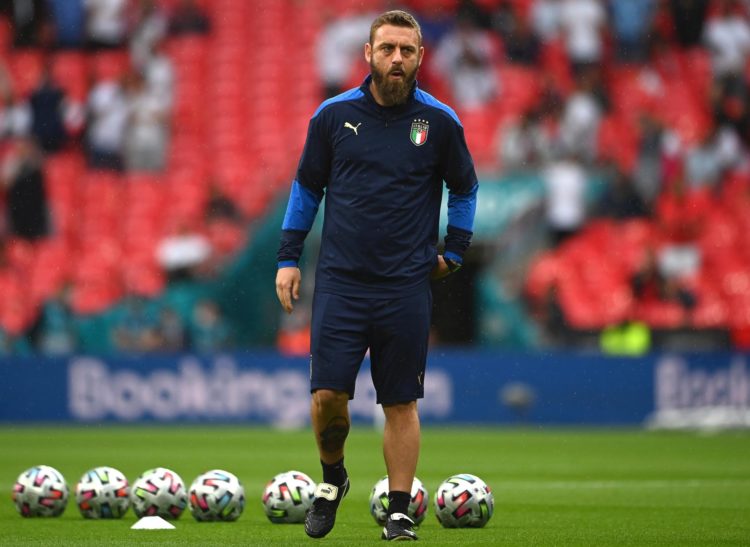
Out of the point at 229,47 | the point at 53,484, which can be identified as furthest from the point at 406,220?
the point at 229,47

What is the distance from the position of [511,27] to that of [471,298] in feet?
17.3

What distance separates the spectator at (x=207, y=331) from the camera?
78.0 ft

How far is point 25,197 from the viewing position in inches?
1013

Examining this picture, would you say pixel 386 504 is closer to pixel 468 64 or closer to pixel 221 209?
pixel 221 209

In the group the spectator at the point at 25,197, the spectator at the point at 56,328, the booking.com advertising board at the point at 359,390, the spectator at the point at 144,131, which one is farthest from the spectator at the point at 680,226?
the spectator at the point at 25,197

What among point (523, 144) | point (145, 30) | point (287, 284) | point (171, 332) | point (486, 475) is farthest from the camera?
point (145, 30)

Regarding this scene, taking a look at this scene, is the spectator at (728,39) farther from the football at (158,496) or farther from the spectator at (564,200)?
the football at (158,496)

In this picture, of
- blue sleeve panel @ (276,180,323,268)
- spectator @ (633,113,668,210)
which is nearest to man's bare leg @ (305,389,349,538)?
blue sleeve panel @ (276,180,323,268)

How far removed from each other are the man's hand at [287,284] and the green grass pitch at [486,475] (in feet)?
3.79

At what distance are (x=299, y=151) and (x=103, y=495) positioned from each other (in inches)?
679

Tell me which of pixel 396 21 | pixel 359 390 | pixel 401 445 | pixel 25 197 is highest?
pixel 25 197

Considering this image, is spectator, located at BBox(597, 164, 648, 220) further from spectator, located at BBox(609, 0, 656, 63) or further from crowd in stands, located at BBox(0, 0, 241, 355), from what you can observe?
→ crowd in stands, located at BBox(0, 0, 241, 355)

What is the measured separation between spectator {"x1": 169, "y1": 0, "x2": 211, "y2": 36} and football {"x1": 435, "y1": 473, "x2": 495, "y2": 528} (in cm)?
2048

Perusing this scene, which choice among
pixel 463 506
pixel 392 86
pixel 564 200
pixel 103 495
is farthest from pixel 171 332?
pixel 392 86
